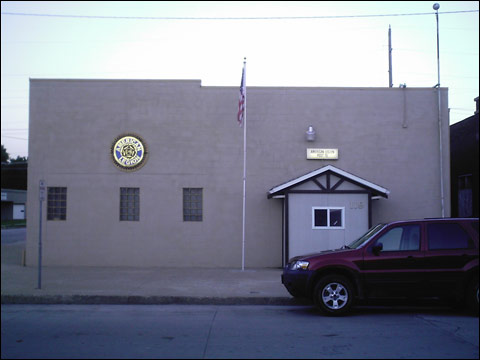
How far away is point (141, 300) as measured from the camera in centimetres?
1059

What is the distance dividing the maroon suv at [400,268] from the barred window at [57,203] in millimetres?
9752

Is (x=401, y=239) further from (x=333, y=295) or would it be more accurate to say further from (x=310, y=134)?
(x=310, y=134)

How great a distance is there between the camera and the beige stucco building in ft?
52.5

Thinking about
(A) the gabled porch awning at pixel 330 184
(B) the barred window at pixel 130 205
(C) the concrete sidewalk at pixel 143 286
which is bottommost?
(C) the concrete sidewalk at pixel 143 286

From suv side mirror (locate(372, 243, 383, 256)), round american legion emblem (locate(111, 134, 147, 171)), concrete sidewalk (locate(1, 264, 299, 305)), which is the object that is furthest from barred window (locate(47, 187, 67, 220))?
suv side mirror (locate(372, 243, 383, 256))

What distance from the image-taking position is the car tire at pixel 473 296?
8.74 metres

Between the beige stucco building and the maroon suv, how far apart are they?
6.71 metres

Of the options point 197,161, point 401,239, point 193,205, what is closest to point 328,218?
point 193,205

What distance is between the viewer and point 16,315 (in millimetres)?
9273

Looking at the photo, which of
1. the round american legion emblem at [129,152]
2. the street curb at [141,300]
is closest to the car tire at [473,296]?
the street curb at [141,300]

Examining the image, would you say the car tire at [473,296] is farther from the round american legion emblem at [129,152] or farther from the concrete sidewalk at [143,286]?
the round american legion emblem at [129,152]

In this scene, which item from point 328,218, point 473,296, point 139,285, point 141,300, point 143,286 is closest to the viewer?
point 473,296

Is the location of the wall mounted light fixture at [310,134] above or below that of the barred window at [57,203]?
above

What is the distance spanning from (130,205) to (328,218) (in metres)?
6.40
